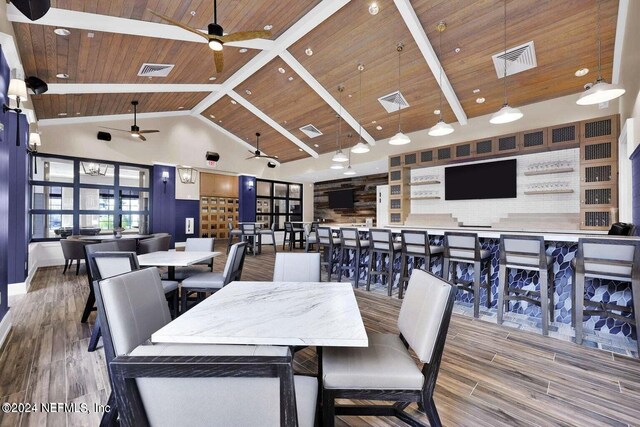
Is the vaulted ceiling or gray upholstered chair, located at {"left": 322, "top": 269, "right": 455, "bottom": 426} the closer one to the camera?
gray upholstered chair, located at {"left": 322, "top": 269, "right": 455, "bottom": 426}

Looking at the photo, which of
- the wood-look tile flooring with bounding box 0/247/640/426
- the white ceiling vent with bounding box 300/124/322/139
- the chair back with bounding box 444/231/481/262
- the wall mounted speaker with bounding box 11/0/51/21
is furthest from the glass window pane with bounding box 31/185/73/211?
the chair back with bounding box 444/231/481/262

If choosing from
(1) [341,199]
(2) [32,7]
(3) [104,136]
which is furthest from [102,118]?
(1) [341,199]

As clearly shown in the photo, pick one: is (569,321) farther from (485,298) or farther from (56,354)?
(56,354)

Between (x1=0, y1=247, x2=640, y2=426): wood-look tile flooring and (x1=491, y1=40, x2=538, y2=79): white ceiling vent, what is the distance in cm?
427

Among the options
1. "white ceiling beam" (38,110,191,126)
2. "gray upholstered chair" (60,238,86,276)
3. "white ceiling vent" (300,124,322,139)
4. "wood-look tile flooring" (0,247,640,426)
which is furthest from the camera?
"white ceiling vent" (300,124,322,139)

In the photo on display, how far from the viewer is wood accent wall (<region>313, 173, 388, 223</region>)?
398 inches

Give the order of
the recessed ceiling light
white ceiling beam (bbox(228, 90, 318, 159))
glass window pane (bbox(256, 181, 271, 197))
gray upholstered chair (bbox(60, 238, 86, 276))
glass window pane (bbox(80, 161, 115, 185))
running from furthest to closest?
glass window pane (bbox(256, 181, 271, 197)) → white ceiling beam (bbox(228, 90, 318, 159)) → glass window pane (bbox(80, 161, 115, 185)) → gray upholstered chair (bbox(60, 238, 86, 276)) → the recessed ceiling light

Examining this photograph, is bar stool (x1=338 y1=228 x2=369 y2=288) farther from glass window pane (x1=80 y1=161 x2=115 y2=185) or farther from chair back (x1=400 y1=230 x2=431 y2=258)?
glass window pane (x1=80 y1=161 x2=115 y2=185)

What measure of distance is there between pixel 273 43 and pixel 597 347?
20.9 ft

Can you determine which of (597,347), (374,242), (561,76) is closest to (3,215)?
(374,242)

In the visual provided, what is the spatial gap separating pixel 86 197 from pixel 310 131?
6.40 m

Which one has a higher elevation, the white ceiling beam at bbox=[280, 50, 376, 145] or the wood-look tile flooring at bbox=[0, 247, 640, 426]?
the white ceiling beam at bbox=[280, 50, 376, 145]

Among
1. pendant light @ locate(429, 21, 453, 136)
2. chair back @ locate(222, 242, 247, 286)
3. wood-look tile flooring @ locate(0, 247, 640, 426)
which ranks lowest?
wood-look tile flooring @ locate(0, 247, 640, 426)

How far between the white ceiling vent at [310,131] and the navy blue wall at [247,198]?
3666mm
